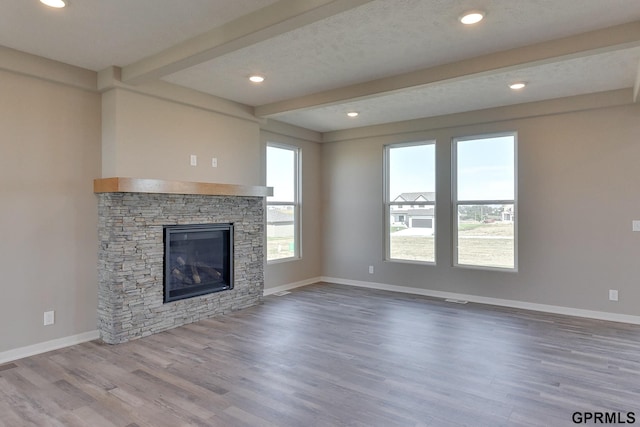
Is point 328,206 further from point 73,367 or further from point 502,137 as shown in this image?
point 73,367

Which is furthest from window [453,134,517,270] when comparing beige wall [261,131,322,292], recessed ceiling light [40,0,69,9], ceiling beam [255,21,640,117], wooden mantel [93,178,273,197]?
recessed ceiling light [40,0,69,9]

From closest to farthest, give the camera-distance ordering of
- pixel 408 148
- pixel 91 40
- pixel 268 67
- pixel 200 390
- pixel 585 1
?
pixel 585 1 < pixel 200 390 < pixel 91 40 < pixel 268 67 < pixel 408 148

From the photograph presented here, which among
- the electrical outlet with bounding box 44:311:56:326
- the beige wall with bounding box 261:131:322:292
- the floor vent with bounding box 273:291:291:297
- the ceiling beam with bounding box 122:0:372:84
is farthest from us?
the beige wall with bounding box 261:131:322:292

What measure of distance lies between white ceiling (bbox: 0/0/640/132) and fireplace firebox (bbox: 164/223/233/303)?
1.66 metres

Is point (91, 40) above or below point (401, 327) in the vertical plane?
above

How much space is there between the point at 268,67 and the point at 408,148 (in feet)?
10.4

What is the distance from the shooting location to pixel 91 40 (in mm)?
3238

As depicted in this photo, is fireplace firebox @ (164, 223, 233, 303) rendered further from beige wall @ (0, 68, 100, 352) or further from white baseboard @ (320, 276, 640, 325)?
white baseboard @ (320, 276, 640, 325)

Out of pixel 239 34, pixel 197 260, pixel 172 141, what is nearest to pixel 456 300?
pixel 197 260

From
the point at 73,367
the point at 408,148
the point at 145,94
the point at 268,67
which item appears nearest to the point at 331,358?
the point at 73,367

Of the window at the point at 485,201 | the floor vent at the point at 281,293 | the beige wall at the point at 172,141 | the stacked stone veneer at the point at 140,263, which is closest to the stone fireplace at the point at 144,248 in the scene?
the stacked stone veneer at the point at 140,263

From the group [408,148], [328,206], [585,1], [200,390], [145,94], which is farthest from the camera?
[328,206]

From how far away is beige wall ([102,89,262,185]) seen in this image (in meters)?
4.00

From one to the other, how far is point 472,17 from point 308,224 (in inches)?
181
